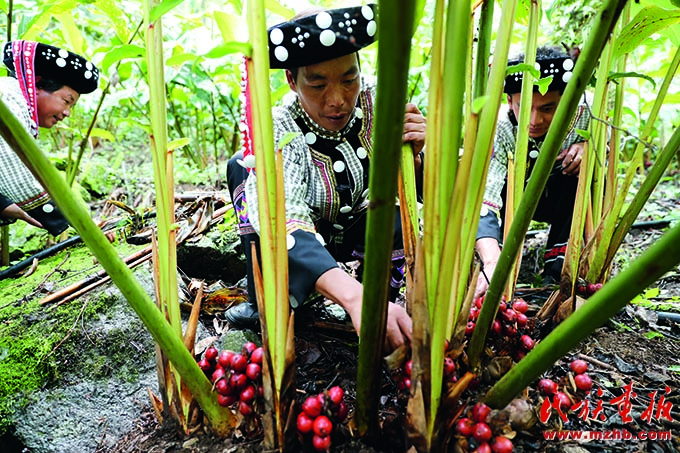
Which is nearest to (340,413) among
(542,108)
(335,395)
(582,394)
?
(335,395)

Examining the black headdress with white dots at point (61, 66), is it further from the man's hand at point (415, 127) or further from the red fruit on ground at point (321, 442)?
the red fruit on ground at point (321, 442)

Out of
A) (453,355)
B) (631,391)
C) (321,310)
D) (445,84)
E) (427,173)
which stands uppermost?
(445,84)

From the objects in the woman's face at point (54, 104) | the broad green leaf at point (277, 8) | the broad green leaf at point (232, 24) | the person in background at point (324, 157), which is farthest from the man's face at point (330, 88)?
the woman's face at point (54, 104)

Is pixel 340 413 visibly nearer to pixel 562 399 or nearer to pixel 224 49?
pixel 562 399

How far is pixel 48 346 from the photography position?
1.05 meters

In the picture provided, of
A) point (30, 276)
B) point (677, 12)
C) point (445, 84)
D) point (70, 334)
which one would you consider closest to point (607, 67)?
point (677, 12)

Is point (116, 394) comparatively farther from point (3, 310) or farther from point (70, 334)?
point (3, 310)

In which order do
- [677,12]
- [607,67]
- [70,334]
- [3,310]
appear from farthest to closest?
[3,310] < [70,334] < [607,67] < [677,12]

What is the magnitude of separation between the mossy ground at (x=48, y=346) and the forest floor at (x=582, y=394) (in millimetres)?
285

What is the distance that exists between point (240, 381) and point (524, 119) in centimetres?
65

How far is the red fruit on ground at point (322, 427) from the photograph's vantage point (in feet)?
1.83

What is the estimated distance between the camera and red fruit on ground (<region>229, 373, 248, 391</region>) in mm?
607

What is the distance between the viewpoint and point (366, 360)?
532mm

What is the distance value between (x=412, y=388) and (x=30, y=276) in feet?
5.07
